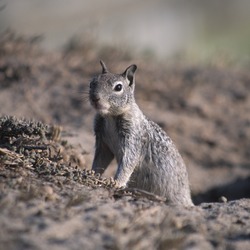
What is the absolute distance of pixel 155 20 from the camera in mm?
24750

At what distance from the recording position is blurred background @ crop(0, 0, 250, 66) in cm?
2005

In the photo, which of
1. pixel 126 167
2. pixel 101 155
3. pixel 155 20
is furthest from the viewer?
pixel 155 20

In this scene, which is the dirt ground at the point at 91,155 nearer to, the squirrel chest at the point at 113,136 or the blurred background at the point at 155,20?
the squirrel chest at the point at 113,136

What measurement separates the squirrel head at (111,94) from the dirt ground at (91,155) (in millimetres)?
406

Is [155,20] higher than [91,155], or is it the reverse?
[155,20]

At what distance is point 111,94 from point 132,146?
2.08ft

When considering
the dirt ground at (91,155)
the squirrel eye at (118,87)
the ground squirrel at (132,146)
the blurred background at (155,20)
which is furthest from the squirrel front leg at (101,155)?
the blurred background at (155,20)

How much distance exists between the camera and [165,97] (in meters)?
11.2

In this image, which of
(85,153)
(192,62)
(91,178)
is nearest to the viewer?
(91,178)

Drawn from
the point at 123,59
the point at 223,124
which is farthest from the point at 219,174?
the point at 123,59

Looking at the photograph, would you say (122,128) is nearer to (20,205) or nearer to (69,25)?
(20,205)

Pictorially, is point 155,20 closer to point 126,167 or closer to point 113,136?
point 113,136

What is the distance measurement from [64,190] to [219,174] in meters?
5.55

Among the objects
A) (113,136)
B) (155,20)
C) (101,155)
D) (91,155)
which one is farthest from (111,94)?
(155,20)
